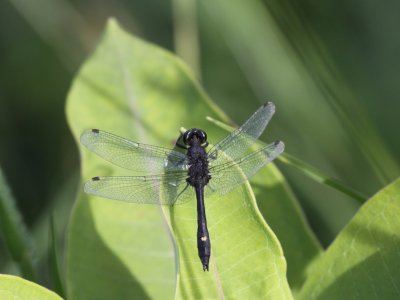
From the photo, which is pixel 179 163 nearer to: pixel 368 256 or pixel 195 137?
pixel 195 137

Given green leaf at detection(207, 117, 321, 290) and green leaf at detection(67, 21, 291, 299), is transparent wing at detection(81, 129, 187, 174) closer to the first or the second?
green leaf at detection(67, 21, 291, 299)

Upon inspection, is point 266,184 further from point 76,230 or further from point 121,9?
point 121,9

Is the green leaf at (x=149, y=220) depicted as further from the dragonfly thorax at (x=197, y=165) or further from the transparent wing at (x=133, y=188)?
the dragonfly thorax at (x=197, y=165)

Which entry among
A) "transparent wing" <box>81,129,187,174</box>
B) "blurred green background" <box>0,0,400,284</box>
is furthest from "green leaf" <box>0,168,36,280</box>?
"blurred green background" <box>0,0,400,284</box>

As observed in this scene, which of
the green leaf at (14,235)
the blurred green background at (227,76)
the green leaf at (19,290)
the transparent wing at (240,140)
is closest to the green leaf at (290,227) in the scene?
the transparent wing at (240,140)

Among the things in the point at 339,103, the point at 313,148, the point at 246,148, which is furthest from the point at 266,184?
the point at 313,148

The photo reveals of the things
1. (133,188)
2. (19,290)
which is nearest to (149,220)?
(133,188)
